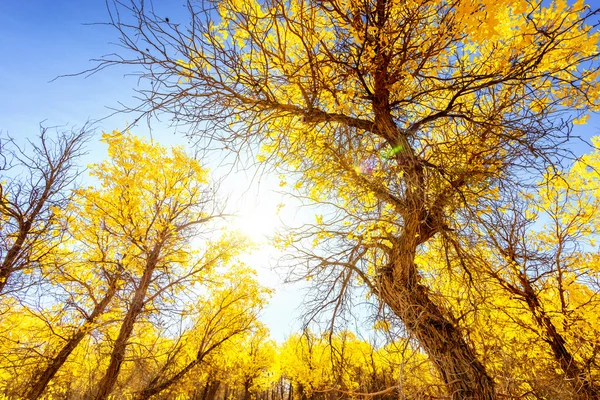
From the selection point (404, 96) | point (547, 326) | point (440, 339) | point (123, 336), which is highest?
point (404, 96)

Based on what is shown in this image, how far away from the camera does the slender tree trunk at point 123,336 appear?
5020mm

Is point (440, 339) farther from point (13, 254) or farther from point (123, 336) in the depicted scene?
point (13, 254)

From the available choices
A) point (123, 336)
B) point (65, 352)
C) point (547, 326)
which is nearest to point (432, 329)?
point (547, 326)

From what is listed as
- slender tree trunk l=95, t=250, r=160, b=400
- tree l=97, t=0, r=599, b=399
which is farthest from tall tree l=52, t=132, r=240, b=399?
tree l=97, t=0, r=599, b=399

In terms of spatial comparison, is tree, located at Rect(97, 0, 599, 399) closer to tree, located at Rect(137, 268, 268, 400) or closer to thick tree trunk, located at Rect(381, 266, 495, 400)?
thick tree trunk, located at Rect(381, 266, 495, 400)

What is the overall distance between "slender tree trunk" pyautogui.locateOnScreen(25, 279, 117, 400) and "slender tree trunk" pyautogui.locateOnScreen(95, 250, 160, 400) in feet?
2.69

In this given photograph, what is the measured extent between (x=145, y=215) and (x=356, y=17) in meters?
7.05

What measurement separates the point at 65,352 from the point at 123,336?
1699 mm

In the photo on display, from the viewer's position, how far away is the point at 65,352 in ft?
19.0

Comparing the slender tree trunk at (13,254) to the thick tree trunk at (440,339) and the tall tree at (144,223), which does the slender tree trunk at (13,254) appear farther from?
the thick tree trunk at (440,339)

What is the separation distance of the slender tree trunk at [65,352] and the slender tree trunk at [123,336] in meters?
0.82

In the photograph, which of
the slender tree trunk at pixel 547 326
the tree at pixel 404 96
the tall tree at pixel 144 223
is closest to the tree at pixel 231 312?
the tall tree at pixel 144 223

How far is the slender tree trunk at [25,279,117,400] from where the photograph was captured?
554 centimetres

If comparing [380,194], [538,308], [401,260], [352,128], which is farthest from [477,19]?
[538,308]
